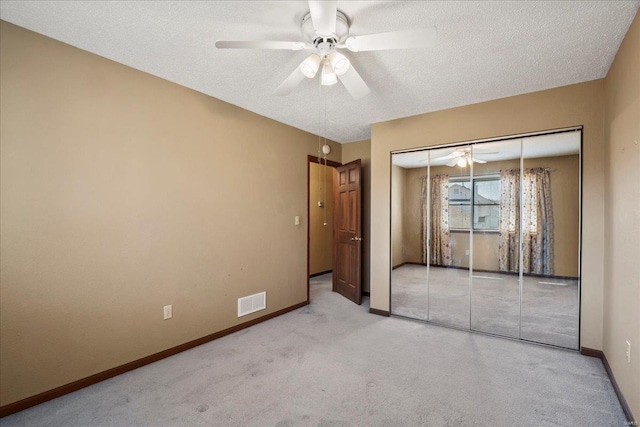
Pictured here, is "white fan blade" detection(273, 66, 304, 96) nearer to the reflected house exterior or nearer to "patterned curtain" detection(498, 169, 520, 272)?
the reflected house exterior

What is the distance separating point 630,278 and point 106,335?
391 centimetres

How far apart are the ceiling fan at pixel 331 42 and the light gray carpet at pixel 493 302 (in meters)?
2.57

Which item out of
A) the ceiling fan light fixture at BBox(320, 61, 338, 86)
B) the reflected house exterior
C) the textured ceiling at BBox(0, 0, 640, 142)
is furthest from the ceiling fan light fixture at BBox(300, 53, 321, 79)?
the reflected house exterior

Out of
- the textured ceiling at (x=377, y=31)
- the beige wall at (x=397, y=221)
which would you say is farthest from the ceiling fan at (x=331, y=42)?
the beige wall at (x=397, y=221)

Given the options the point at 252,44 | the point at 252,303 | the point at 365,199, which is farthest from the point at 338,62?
the point at 365,199

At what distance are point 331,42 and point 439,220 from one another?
2.62 metres

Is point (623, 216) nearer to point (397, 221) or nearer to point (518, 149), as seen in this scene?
point (518, 149)

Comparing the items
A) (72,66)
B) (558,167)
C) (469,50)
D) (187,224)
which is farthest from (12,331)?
(558,167)

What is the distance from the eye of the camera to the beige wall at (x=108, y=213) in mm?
2033

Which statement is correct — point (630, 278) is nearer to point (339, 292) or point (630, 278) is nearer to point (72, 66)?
point (339, 292)

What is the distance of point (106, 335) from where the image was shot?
2.42 metres

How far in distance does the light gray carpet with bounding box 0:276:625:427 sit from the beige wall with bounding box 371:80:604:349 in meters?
0.80

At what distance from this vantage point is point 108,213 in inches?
96.6

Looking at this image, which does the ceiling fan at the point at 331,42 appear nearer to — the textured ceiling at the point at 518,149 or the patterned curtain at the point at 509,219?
the textured ceiling at the point at 518,149
